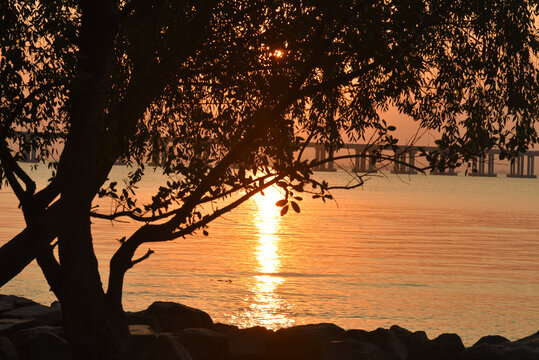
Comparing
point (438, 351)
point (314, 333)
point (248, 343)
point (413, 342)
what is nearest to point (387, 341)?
point (413, 342)

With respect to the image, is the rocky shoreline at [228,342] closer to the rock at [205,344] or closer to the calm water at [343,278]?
the rock at [205,344]

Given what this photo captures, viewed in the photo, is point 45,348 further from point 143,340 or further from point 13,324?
point 13,324

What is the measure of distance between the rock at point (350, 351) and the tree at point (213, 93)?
2887 millimetres

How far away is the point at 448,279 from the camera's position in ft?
110

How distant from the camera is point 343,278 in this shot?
3288 centimetres

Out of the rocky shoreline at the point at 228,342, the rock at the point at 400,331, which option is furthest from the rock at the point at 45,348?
the rock at the point at 400,331

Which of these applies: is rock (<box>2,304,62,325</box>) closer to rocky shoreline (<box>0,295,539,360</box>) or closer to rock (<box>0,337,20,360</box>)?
rocky shoreline (<box>0,295,539,360</box>)

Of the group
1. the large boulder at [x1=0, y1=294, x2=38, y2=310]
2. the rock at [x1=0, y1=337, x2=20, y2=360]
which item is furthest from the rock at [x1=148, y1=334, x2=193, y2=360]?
the large boulder at [x1=0, y1=294, x2=38, y2=310]

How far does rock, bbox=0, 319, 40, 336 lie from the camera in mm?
14922

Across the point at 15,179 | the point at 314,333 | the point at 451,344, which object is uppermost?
the point at 15,179

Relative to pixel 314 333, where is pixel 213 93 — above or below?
above

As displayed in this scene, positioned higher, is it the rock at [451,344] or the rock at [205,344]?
the rock at [205,344]

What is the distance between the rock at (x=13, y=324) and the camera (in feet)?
49.0

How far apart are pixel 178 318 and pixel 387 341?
3.76 metres
